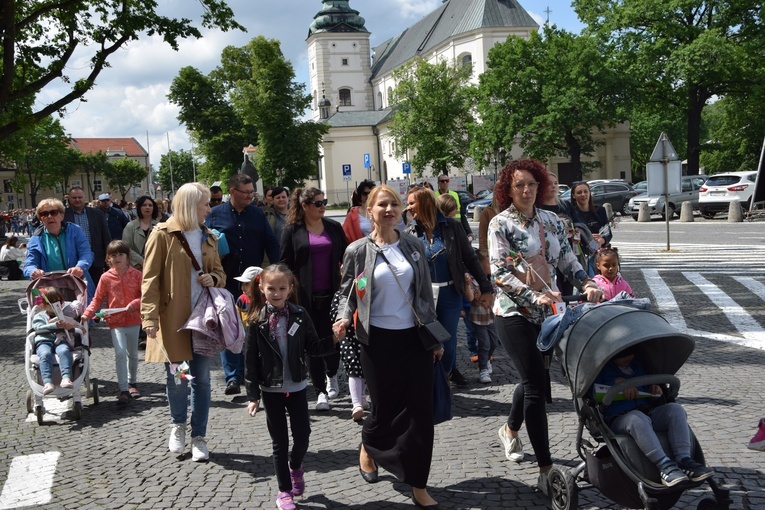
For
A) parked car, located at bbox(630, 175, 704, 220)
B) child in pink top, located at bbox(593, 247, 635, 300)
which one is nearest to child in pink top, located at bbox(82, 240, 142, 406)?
child in pink top, located at bbox(593, 247, 635, 300)

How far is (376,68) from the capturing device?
99688 mm

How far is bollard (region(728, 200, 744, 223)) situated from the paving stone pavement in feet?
72.3

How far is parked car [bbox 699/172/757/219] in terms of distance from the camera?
2930 centimetres

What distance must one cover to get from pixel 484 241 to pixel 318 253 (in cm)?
205

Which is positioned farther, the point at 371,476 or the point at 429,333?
the point at 371,476

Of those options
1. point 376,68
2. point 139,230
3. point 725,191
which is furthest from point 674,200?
point 376,68

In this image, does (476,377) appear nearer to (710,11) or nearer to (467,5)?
(710,11)

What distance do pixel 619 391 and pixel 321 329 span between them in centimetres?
357

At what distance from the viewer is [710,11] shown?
145ft

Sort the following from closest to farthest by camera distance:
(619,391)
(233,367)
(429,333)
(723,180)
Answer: (619,391) → (429,333) → (233,367) → (723,180)

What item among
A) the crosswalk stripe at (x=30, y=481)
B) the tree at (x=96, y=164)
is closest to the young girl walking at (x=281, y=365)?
the crosswalk stripe at (x=30, y=481)

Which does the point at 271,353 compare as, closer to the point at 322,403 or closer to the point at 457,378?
the point at 322,403

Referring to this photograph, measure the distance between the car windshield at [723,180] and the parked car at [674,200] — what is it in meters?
2.06

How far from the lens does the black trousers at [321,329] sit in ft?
22.0
